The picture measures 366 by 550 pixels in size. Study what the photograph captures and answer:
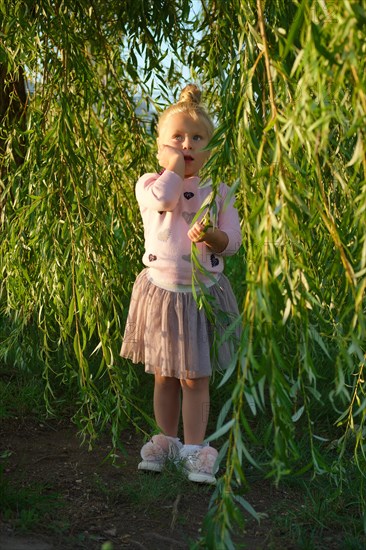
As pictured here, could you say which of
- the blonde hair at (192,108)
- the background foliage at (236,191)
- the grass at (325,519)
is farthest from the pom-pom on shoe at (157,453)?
the blonde hair at (192,108)

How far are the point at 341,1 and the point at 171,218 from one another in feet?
4.35

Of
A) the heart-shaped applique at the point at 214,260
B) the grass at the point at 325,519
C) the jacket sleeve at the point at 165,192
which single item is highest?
the jacket sleeve at the point at 165,192

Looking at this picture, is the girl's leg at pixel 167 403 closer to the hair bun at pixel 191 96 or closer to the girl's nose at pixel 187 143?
the girl's nose at pixel 187 143

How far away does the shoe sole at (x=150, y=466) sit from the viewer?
128 inches

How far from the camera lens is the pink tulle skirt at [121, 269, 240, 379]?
10.5 feet

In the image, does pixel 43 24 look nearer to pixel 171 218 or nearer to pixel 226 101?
pixel 171 218

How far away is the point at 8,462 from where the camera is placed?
11.0ft

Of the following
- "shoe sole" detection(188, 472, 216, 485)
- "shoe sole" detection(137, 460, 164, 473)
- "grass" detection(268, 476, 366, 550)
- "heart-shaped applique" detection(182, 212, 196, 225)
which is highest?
"heart-shaped applique" detection(182, 212, 196, 225)

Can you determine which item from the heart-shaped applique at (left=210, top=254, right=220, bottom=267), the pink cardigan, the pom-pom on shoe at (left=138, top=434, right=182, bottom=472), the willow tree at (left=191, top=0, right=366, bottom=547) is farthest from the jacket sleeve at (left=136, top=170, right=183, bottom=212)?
the pom-pom on shoe at (left=138, top=434, right=182, bottom=472)

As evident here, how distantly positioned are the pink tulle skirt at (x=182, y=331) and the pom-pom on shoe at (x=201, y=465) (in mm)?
273

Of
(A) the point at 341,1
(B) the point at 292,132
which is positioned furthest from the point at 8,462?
(A) the point at 341,1

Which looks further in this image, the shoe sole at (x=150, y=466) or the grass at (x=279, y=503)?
the shoe sole at (x=150, y=466)

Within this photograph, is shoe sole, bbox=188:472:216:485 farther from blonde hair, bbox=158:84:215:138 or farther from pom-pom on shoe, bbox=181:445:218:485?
blonde hair, bbox=158:84:215:138

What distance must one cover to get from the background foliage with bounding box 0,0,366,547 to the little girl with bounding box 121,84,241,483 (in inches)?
4.9
